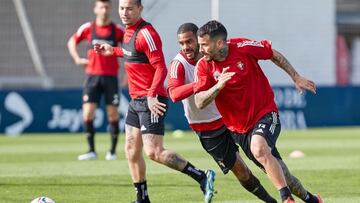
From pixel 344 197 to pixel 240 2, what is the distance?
24.3 meters

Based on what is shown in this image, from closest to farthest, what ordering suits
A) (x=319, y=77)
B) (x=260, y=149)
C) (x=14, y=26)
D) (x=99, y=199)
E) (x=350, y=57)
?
(x=260, y=149)
(x=99, y=199)
(x=14, y=26)
(x=319, y=77)
(x=350, y=57)

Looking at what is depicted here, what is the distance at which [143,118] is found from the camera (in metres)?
10.5

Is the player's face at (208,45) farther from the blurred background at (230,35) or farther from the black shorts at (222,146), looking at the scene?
the blurred background at (230,35)

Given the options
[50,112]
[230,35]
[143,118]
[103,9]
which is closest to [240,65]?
[143,118]

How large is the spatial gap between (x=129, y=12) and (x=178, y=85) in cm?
133

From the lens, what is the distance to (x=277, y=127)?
365 inches

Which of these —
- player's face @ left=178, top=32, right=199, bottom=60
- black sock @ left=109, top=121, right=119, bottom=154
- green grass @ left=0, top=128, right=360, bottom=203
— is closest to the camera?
player's face @ left=178, top=32, right=199, bottom=60

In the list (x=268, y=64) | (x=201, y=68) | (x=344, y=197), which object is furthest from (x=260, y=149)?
(x=268, y=64)

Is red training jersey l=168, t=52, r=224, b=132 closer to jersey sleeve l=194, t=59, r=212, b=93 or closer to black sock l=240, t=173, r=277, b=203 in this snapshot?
jersey sleeve l=194, t=59, r=212, b=93

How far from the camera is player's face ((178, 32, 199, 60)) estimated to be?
995 cm

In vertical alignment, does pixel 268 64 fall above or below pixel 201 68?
below

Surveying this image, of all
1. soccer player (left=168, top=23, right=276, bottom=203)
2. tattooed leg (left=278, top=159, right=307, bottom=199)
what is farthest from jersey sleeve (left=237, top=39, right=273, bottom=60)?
tattooed leg (left=278, top=159, right=307, bottom=199)

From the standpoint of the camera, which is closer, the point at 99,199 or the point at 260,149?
the point at 260,149

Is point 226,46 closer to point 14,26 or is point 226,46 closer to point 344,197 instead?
point 344,197
